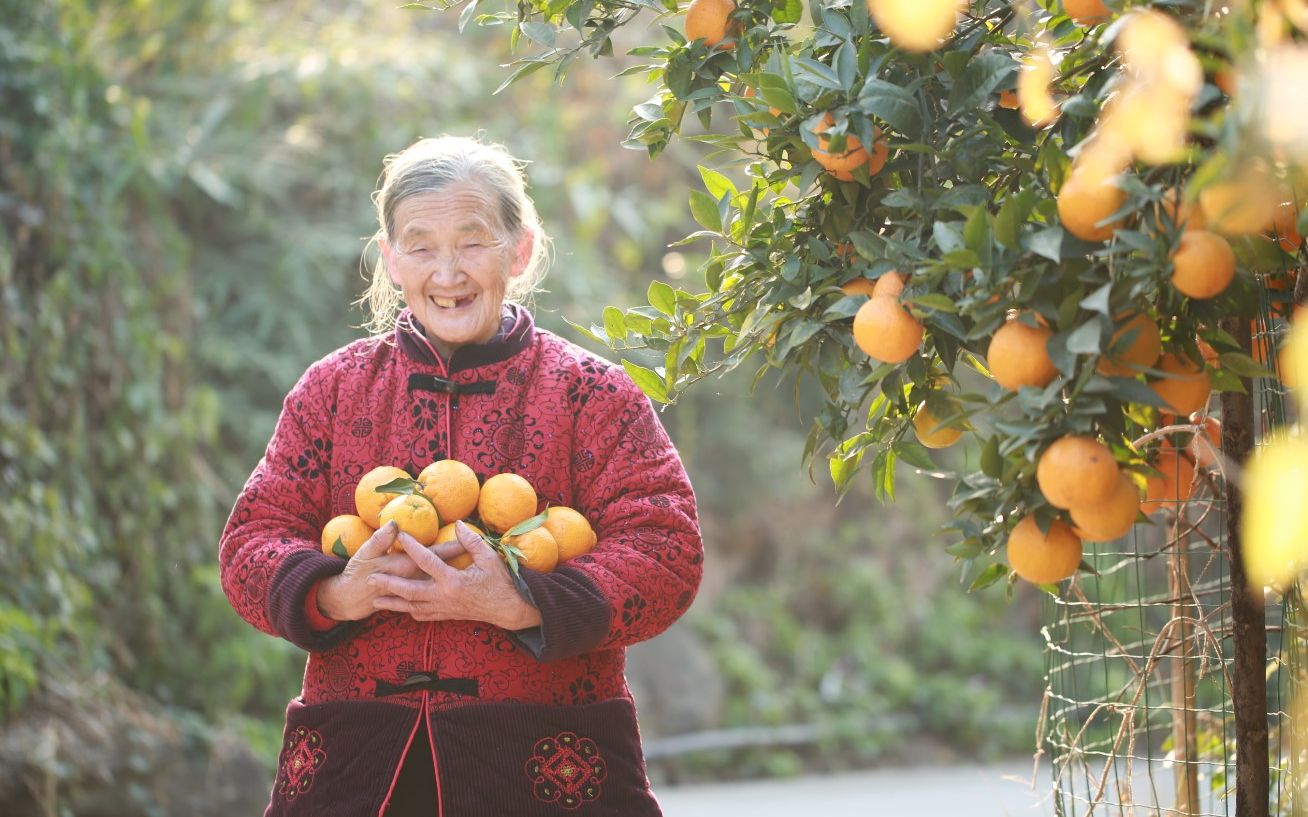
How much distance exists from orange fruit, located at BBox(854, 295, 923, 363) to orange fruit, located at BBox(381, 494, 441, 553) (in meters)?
0.65

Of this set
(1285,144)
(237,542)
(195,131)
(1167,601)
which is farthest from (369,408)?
(195,131)

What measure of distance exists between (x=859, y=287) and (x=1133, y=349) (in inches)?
14.2

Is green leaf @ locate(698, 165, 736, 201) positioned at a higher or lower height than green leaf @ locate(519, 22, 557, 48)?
lower

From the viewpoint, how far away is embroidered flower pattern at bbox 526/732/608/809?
5.85 feet

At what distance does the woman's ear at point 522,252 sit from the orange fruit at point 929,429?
2.29 feet

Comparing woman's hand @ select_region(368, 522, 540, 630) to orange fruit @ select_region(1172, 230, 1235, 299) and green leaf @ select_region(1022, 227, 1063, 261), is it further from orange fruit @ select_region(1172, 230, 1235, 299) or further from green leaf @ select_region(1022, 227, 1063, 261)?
orange fruit @ select_region(1172, 230, 1235, 299)

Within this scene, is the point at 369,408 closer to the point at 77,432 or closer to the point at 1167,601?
the point at 1167,601

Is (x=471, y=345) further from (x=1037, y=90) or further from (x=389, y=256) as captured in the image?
(x=1037, y=90)

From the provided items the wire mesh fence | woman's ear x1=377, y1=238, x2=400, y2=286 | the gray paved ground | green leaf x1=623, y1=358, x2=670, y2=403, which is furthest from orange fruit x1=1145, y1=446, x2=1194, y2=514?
the gray paved ground

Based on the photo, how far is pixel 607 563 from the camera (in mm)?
1798

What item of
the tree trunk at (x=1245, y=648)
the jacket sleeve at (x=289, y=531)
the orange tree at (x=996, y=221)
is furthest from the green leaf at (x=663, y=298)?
the tree trunk at (x=1245, y=648)

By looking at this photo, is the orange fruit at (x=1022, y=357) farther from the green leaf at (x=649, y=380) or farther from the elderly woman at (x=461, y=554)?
the elderly woman at (x=461, y=554)

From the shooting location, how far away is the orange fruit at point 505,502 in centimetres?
181

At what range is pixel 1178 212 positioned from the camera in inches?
49.9
